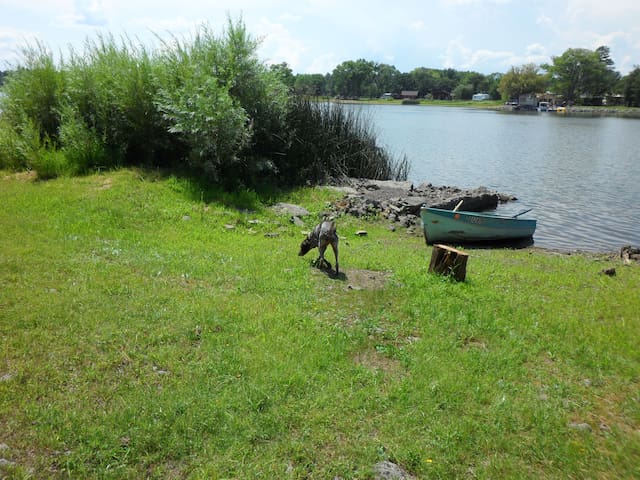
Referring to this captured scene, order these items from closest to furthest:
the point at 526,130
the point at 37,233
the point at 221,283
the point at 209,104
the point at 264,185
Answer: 1. the point at 221,283
2. the point at 37,233
3. the point at 209,104
4. the point at 264,185
5. the point at 526,130

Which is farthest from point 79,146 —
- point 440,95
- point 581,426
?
point 440,95

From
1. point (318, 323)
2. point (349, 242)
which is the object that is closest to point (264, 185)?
point (349, 242)

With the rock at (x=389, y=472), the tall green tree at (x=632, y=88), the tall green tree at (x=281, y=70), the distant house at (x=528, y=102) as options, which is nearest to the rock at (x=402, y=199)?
the tall green tree at (x=281, y=70)

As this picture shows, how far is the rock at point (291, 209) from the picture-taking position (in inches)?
528

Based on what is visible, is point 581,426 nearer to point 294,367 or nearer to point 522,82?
point 294,367

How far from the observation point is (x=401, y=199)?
663 inches

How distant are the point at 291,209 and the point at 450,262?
667 cm

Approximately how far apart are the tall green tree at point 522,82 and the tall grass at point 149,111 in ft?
383

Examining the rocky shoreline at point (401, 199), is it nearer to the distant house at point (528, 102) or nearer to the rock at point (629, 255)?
the rock at point (629, 255)

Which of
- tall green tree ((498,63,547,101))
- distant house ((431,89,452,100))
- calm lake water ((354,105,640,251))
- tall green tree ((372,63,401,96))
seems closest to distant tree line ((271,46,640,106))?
tall green tree ((498,63,547,101))

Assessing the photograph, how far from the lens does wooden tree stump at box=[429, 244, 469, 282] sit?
7926 mm

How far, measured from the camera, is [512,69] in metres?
120

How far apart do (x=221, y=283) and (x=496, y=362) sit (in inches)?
160

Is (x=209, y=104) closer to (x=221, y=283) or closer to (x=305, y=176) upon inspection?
(x=305, y=176)
